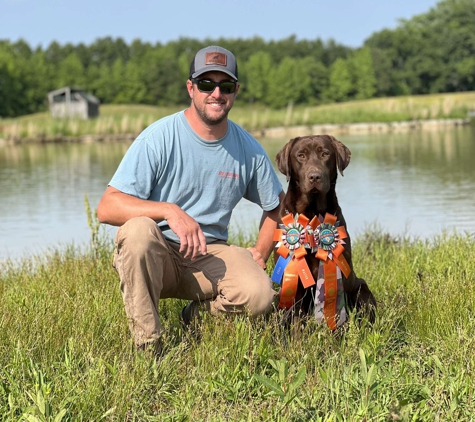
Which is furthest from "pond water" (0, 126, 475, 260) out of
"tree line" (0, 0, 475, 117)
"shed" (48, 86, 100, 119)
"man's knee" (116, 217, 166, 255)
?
"tree line" (0, 0, 475, 117)

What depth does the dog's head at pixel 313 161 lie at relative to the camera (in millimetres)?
3938

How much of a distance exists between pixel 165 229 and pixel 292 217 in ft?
2.49

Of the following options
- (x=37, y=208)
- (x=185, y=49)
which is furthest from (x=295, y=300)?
(x=185, y=49)

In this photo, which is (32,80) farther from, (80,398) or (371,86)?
(80,398)

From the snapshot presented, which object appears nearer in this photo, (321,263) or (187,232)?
(187,232)

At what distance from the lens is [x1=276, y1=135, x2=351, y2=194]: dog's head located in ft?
12.9

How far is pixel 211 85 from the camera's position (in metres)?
4.11

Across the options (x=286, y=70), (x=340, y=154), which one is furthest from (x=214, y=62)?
(x=286, y=70)

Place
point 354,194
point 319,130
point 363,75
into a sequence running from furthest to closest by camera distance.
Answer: point 363,75, point 319,130, point 354,194

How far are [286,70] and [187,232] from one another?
86.2 m

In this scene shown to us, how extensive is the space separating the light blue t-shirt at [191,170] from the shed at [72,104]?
53.3 m

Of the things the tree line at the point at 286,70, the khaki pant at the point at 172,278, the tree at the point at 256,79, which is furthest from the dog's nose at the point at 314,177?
the tree at the point at 256,79

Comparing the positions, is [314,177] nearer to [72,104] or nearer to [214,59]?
→ [214,59]

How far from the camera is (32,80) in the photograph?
80.2 meters
